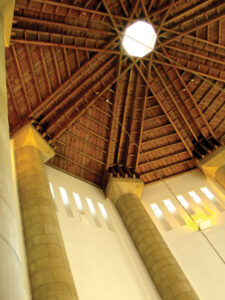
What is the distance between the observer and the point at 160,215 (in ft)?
62.8

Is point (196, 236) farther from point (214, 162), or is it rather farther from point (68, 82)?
point (68, 82)

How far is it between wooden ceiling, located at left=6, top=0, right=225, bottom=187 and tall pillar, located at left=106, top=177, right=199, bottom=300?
2.25m

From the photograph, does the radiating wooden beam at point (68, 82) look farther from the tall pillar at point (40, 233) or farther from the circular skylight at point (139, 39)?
the tall pillar at point (40, 233)

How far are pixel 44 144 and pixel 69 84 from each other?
13.9ft

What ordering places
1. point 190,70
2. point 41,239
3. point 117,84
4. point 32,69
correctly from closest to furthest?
point 41,239
point 32,69
point 117,84
point 190,70

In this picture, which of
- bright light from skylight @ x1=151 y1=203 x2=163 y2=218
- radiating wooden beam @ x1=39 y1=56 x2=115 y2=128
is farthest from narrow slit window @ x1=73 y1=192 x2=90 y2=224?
bright light from skylight @ x1=151 y1=203 x2=163 y2=218

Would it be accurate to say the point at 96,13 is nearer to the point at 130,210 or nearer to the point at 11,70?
the point at 11,70

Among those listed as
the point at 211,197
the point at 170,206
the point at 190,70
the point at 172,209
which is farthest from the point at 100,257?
the point at 190,70

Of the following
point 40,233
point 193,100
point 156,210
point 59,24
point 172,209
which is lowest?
point 40,233

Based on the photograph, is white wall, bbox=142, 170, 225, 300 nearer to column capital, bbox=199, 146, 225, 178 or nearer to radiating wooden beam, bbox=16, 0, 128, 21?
column capital, bbox=199, 146, 225, 178

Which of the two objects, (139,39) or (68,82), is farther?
(139,39)

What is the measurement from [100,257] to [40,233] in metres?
4.12

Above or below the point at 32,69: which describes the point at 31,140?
below

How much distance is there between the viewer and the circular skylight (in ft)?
62.2
